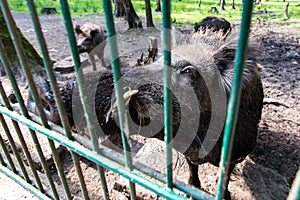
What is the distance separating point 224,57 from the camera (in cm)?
225

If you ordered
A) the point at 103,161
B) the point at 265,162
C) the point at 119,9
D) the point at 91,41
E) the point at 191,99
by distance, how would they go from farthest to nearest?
the point at 119,9 → the point at 91,41 → the point at 265,162 → the point at 191,99 → the point at 103,161

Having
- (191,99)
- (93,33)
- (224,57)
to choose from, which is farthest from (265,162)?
(93,33)

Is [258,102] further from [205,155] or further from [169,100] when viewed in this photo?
[169,100]

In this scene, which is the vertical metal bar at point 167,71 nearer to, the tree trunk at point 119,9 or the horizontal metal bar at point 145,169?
the horizontal metal bar at point 145,169

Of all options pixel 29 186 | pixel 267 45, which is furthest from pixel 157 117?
pixel 267 45

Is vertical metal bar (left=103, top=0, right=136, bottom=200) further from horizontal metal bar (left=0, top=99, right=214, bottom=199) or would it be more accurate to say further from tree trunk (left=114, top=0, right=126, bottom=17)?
tree trunk (left=114, top=0, right=126, bottom=17)

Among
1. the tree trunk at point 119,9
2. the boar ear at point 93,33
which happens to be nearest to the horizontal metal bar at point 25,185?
the boar ear at point 93,33

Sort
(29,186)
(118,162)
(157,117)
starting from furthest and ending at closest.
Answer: (29,186) < (157,117) < (118,162)

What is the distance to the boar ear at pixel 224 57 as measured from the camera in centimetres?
223

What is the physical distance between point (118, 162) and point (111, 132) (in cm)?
93

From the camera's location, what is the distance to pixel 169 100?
98 cm

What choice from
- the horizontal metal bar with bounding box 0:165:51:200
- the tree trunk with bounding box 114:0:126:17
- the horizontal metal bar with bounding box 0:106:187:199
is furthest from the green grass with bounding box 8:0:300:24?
the horizontal metal bar with bounding box 0:106:187:199

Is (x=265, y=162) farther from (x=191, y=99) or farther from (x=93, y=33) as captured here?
(x=93, y=33)

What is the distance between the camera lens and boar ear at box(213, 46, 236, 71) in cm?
223
